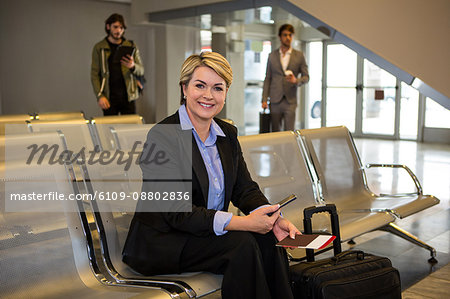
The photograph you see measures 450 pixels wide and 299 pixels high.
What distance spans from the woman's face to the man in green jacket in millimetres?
2918

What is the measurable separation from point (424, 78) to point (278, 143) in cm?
221

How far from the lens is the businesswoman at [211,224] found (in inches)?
72.4

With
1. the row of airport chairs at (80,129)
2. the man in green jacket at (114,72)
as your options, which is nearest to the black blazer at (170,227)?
the row of airport chairs at (80,129)

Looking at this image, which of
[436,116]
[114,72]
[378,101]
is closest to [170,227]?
[114,72]

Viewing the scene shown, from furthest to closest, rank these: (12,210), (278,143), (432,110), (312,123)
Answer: (312,123) → (432,110) → (278,143) → (12,210)

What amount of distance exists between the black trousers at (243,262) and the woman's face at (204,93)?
520 mm

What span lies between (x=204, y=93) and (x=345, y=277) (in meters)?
0.93

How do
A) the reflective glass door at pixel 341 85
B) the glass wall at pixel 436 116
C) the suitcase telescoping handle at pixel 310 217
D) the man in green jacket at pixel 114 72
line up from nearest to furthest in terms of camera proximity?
the suitcase telescoping handle at pixel 310 217 < the man in green jacket at pixel 114 72 < the glass wall at pixel 436 116 < the reflective glass door at pixel 341 85

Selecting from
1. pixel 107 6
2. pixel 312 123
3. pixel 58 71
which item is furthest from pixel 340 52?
pixel 58 71

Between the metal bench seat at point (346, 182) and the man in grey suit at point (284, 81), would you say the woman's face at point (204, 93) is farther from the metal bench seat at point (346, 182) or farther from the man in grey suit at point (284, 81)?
the man in grey suit at point (284, 81)

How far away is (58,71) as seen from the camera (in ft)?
30.7

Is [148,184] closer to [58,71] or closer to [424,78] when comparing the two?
[424,78]

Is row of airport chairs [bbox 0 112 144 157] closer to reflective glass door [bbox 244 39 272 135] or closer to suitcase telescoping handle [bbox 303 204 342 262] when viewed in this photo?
suitcase telescoping handle [bbox 303 204 342 262]

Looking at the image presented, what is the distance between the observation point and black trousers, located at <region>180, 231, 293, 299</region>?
1809 mm
